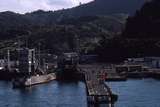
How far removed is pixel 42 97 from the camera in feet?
157

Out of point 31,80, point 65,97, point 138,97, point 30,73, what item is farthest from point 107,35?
point 138,97

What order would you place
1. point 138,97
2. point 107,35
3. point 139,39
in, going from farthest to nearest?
1. point 107,35
2. point 139,39
3. point 138,97

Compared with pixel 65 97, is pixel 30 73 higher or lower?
higher

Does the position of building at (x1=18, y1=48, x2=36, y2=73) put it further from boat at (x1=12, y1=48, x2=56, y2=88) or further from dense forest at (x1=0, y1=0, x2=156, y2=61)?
dense forest at (x1=0, y1=0, x2=156, y2=61)

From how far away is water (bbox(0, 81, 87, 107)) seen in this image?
42.0m

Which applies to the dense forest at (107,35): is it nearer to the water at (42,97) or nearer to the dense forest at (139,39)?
the dense forest at (139,39)

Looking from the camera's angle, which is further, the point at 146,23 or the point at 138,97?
the point at 146,23

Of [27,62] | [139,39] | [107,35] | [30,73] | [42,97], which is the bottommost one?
[42,97]

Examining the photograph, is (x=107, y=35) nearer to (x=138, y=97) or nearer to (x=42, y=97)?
(x=42, y=97)

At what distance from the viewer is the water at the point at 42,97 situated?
4198cm

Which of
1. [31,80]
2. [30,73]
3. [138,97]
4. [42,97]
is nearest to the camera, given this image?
[138,97]

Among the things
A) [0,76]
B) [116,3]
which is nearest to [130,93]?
[0,76]

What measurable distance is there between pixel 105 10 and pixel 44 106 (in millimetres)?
152303

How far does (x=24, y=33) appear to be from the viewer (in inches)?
5551
